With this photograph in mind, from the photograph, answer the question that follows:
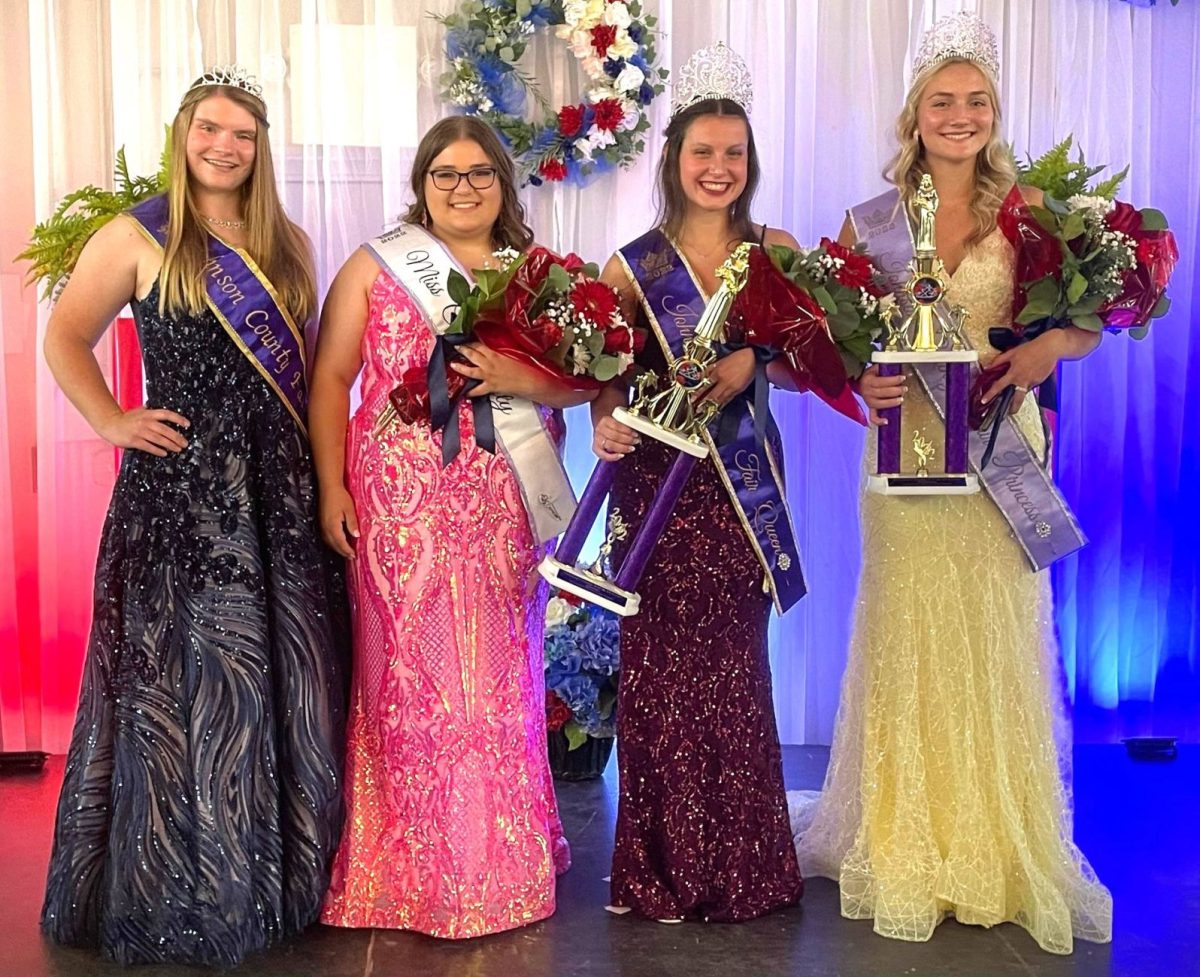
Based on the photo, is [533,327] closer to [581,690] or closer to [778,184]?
[581,690]

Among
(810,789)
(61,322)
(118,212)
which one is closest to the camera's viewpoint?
(61,322)

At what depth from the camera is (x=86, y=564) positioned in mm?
3586

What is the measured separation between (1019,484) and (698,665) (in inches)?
26.8

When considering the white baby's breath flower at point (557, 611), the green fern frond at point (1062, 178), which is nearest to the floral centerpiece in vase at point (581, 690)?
the white baby's breath flower at point (557, 611)

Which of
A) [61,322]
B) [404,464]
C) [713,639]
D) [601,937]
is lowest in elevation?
[601,937]

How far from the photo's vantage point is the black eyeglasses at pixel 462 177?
2.51 m

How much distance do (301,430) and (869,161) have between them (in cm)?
175

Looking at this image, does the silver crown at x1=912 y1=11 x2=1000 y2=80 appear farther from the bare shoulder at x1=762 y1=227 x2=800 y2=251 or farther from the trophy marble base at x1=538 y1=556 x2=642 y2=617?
the trophy marble base at x1=538 y1=556 x2=642 y2=617

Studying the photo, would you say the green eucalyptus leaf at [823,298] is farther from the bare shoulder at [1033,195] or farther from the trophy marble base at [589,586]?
the trophy marble base at [589,586]

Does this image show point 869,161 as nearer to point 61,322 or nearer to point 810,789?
point 810,789

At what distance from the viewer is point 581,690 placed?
135 inches

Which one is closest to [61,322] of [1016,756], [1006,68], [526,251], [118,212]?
[118,212]

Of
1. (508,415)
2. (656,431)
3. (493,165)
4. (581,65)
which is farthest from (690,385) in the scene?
(581,65)

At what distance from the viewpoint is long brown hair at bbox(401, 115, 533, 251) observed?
251 cm
